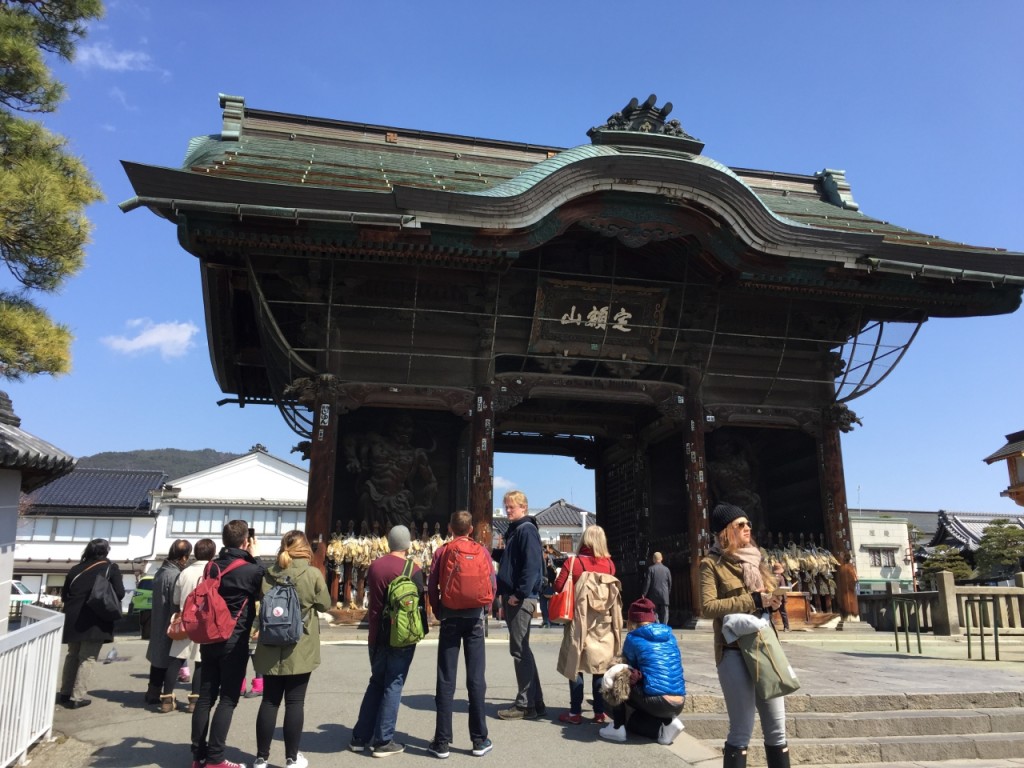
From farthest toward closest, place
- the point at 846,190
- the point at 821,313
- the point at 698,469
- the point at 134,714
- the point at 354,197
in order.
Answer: the point at 846,190
the point at 821,313
the point at 698,469
the point at 354,197
the point at 134,714

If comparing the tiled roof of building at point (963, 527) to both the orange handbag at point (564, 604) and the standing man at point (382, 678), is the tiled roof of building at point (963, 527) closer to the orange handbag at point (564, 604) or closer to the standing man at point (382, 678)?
the orange handbag at point (564, 604)

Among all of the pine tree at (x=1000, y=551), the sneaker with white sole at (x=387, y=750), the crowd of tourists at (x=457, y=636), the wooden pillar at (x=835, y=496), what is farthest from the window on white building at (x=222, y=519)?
the sneaker with white sole at (x=387, y=750)

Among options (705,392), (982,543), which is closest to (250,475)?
(705,392)

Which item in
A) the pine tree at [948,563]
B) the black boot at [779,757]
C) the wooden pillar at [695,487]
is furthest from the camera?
the pine tree at [948,563]

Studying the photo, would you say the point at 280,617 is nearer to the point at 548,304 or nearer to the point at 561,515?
the point at 548,304

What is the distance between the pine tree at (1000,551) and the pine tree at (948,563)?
0.76m

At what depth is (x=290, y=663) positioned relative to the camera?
14.6ft

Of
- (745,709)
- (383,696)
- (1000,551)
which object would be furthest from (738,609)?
(1000,551)

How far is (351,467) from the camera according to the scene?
13234mm

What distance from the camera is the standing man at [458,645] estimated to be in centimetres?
473

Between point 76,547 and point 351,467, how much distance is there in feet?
93.3

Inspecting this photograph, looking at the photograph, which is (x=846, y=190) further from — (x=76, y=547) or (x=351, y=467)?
(x=76, y=547)

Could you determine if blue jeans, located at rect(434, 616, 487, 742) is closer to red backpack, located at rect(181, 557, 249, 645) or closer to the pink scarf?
red backpack, located at rect(181, 557, 249, 645)

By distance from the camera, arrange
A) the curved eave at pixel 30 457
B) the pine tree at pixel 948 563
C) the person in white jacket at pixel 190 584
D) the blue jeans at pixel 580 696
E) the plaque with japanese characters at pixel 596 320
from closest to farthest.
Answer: the blue jeans at pixel 580 696 → the person in white jacket at pixel 190 584 → the curved eave at pixel 30 457 → the plaque with japanese characters at pixel 596 320 → the pine tree at pixel 948 563
